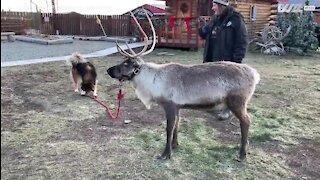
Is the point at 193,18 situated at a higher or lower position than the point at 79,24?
lower

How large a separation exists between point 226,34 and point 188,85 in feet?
6.05

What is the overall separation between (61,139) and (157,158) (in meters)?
1.40

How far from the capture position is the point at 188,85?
3.71 metres

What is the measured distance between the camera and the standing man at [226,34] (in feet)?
16.8

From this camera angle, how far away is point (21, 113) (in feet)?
18.4

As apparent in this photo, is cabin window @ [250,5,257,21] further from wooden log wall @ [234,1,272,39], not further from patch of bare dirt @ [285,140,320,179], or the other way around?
patch of bare dirt @ [285,140,320,179]

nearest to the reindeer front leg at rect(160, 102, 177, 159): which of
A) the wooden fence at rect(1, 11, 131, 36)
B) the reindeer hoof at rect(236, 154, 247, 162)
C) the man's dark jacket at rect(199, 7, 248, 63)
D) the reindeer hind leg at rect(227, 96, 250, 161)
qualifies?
the reindeer hind leg at rect(227, 96, 250, 161)

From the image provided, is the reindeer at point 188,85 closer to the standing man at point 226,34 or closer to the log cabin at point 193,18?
the standing man at point 226,34

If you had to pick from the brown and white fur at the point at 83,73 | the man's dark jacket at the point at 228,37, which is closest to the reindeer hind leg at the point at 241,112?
the man's dark jacket at the point at 228,37

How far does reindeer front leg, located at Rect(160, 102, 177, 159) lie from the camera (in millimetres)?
3689

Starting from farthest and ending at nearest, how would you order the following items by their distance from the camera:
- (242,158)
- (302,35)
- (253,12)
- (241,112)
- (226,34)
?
(253,12), (302,35), (226,34), (242,158), (241,112)

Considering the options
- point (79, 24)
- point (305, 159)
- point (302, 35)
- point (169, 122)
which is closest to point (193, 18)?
point (302, 35)

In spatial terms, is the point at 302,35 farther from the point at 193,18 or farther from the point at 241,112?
the point at 241,112

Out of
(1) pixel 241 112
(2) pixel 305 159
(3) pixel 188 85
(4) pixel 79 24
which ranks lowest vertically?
(2) pixel 305 159
